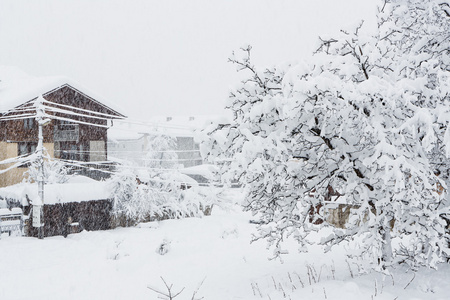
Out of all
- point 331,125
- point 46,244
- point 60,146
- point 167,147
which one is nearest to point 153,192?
point 46,244

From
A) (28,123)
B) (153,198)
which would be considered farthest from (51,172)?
(28,123)

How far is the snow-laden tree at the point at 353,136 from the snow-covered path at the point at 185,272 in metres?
0.59

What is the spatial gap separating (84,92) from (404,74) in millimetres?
22249

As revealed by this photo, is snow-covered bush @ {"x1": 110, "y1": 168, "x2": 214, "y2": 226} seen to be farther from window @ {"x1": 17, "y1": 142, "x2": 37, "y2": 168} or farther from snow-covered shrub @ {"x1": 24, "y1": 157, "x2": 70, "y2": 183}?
window @ {"x1": 17, "y1": 142, "x2": 37, "y2": 168}

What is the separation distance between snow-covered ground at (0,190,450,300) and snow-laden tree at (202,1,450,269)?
2.02 ft

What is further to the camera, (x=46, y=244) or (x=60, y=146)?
(x=60, y=146)

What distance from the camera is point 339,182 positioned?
6.26 metres

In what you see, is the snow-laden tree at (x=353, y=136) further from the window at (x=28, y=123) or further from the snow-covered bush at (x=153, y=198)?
the window at (x=28, y=123)

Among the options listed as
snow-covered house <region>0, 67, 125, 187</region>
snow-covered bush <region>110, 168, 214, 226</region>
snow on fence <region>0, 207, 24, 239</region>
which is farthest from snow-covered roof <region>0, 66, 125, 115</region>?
snow on fence <region>0, 207, 24, 239</region>

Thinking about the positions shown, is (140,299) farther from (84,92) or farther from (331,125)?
(84,92)

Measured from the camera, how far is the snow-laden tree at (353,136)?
4820 millimetres

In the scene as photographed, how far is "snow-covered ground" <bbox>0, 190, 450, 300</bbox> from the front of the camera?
5883mm

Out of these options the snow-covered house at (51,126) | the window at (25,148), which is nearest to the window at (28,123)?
the snow-covered house at (51,126)

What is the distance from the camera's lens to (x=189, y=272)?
8789 millimetres
